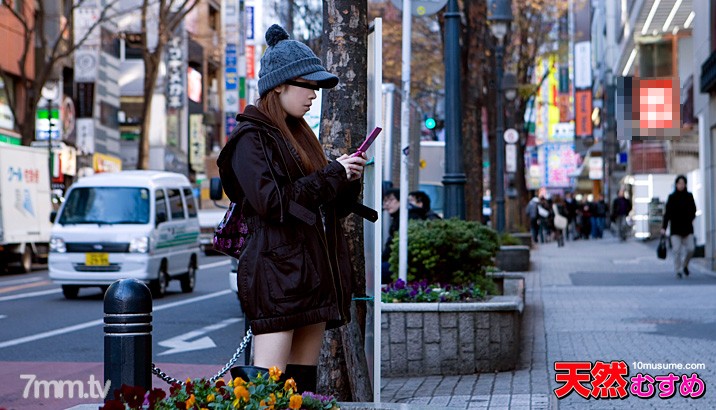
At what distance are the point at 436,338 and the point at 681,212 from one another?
13.1 m

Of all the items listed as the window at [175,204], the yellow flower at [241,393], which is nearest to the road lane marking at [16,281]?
the window at [175,204]

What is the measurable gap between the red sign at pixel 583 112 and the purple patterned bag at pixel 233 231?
75724 millimetres

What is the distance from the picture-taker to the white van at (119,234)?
66.4ft

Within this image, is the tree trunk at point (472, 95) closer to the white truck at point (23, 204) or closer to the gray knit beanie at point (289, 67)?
the white truck at point (23, 204)

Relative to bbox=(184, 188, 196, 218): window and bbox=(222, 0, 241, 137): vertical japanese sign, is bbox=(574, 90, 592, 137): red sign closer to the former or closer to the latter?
bbox=(222, 0, 241, 137): vertical japanese sign

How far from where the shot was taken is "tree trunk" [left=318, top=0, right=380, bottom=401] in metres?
6.65

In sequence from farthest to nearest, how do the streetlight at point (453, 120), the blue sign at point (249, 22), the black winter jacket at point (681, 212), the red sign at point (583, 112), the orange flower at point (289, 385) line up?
the red sign at point (583, 112) < the blue sign at point (249, 22) < the black winter jacket at point (681, 212) < the streetlight at point (453, 120) < the orange flower at point (289, 385)

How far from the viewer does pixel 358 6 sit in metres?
7.00

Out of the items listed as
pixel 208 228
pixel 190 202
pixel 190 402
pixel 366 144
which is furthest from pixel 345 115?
pixel 208 228

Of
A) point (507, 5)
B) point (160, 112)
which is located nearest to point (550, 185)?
point (160, 112)

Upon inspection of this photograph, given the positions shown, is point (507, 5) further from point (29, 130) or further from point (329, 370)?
point (329, 370)

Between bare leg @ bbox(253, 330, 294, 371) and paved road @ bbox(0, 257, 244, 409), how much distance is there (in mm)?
4447

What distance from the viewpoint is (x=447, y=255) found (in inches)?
473

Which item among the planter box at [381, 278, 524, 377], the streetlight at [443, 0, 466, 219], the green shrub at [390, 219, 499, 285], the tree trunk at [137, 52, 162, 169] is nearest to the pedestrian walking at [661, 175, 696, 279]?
the streetlight at [443, 0, 466, 219]
